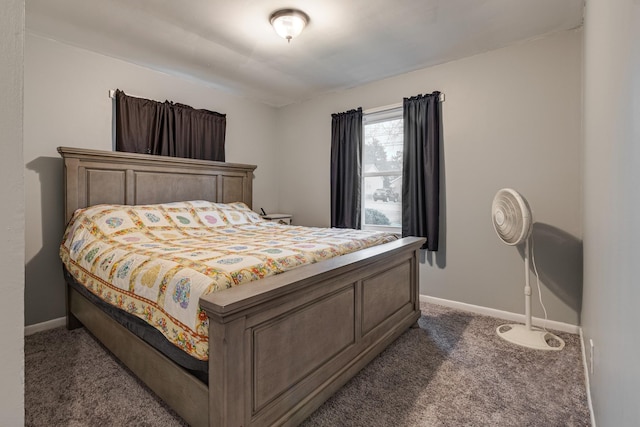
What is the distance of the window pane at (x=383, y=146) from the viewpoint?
3.66 meters

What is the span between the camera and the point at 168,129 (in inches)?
134

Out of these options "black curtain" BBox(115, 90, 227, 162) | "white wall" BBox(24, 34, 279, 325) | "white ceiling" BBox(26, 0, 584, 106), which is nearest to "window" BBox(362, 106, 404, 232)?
"white ceiling" BBox(26, 0, 584, 106)

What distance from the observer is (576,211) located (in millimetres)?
2572

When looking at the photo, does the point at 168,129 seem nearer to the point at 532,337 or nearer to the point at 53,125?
the point at 53,125

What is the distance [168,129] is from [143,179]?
624 mm

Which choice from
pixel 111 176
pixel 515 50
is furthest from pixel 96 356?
pixel 515 50

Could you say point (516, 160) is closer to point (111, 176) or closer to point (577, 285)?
point (577, 285)

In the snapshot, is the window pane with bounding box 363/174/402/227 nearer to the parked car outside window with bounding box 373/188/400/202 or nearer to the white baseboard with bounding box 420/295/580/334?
the parked car outside window with bounding box 373/188/400/202

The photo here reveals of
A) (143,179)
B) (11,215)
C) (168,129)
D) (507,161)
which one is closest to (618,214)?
(11,215)

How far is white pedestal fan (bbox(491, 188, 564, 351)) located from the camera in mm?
2330

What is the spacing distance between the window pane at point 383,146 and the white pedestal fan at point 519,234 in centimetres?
134

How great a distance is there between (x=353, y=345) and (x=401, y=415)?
17.2 inches

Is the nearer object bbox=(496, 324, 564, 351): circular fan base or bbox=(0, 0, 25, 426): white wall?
bbox=(0, 0, 25, 426): white wall

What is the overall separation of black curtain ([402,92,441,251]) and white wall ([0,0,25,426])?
3149 millimetres
